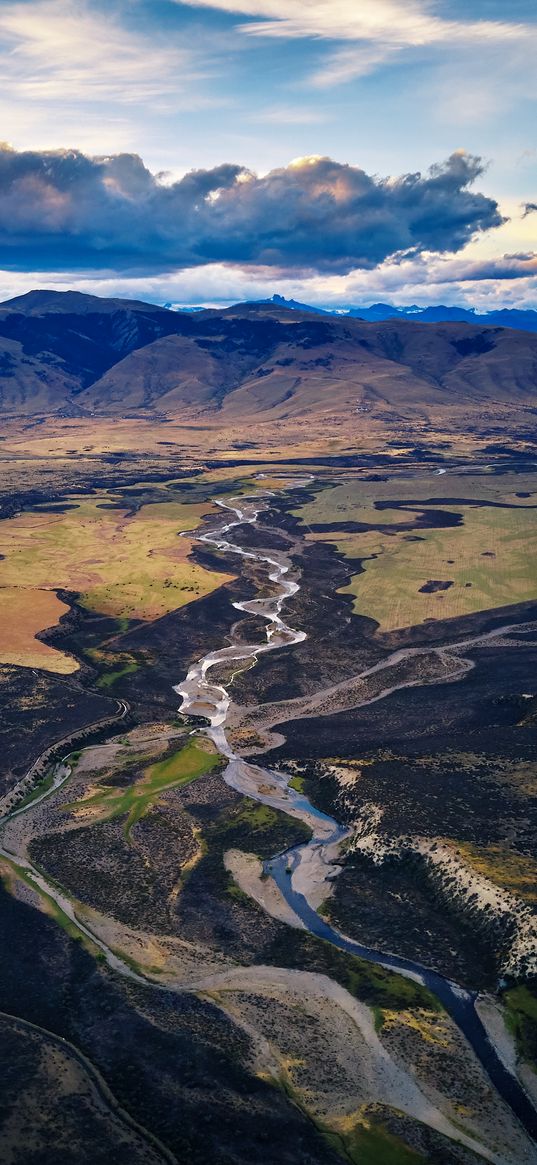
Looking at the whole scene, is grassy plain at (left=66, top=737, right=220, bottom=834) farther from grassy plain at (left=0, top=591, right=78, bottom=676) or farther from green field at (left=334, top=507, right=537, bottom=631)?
green field at (left=334, top=507, right=537, bottom=631)

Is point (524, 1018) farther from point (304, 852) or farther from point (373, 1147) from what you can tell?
point (304, 852)

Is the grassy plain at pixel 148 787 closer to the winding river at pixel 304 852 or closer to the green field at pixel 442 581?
the winding river at pixel 304 852

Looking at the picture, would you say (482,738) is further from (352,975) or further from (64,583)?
(64,583)

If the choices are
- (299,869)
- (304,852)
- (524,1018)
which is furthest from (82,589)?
(524,1018)

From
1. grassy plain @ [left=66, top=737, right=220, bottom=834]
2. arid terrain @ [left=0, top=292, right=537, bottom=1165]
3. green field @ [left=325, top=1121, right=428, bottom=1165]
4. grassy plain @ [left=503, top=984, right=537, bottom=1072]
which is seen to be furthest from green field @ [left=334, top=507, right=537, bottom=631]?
green field @ [left=325, top=1121, right=428, bottom=1165]

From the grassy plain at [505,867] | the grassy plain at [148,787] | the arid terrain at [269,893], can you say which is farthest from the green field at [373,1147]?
the grassy plain at [148,787]

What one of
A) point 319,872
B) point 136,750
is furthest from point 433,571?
point 319,872
